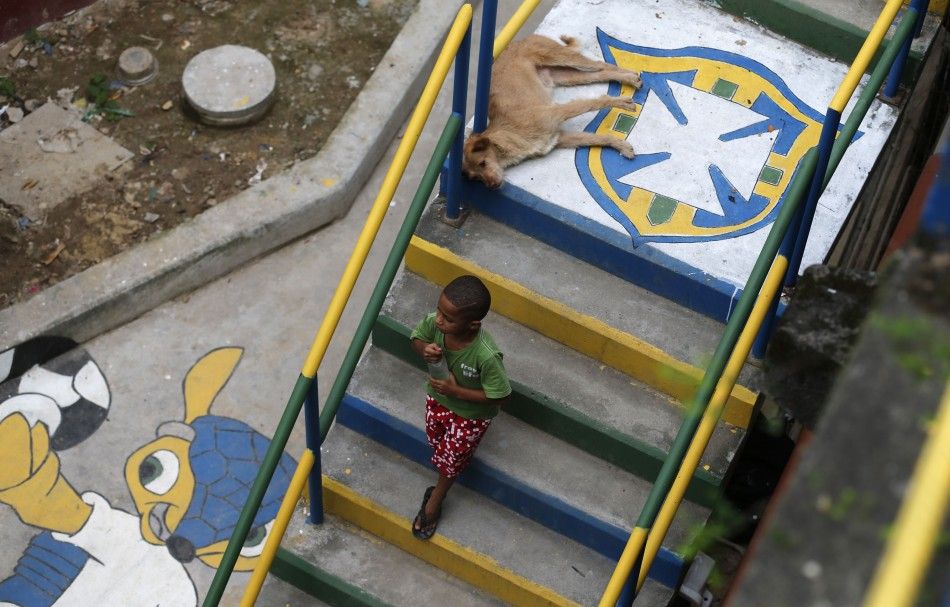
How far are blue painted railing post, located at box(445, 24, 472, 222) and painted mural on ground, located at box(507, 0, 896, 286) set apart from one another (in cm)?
25

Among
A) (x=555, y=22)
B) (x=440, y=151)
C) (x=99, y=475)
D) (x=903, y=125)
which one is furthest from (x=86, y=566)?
(x=903, y=125)

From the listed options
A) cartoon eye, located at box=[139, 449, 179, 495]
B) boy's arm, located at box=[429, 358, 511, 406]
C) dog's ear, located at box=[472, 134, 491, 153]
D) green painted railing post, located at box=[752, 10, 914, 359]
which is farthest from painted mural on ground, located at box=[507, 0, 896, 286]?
cartoon eye, located at box=[139, 449, 179, 495]

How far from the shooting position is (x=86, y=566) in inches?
197

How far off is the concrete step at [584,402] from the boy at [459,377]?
0.30m

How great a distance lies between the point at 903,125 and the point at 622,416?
82.8 inches

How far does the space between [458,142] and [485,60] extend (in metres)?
0.32

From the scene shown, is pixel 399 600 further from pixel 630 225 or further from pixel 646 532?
pixel 630 225

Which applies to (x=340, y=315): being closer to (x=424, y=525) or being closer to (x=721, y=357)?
(x=424, y=525)

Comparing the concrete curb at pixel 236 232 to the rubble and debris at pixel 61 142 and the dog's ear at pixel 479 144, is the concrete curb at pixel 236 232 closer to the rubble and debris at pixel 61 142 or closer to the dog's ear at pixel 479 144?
the rubble and debris at pixel 61 142

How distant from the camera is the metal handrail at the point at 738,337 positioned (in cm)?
347

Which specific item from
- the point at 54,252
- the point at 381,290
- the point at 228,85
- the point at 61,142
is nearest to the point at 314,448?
the point at 381,290

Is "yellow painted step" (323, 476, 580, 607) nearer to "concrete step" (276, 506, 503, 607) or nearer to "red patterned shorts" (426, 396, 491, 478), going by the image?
"concrete step" (276, 506, 503, 607)

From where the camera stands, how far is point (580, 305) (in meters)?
4.44

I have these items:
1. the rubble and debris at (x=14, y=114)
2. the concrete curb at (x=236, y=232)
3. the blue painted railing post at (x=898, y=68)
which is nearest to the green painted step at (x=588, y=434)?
the concrete curb at (x=236, y=232)
